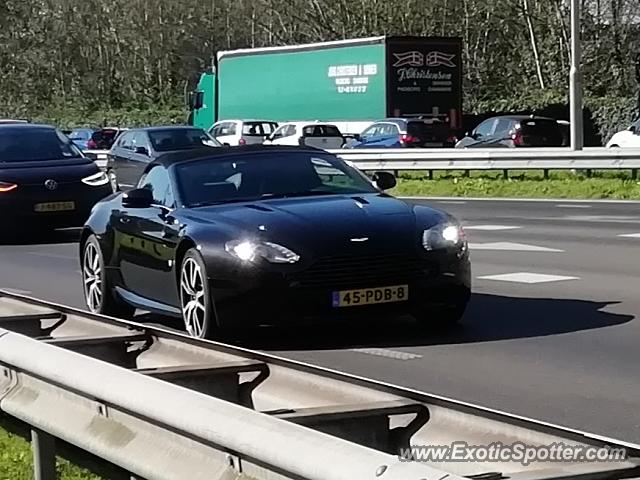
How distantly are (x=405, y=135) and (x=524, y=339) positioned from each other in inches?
1171

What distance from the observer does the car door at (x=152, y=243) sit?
10828mm

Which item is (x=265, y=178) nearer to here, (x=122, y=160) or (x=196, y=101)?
(x=122, y=160)

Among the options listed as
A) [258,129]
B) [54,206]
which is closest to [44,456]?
[54,206]

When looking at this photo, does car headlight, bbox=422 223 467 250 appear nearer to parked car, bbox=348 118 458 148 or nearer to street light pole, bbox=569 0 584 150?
street light pole, bbox=569 0 584 150

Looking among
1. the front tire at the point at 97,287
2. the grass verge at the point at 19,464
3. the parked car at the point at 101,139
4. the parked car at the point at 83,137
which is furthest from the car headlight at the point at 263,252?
the parked car at the point at 83,137

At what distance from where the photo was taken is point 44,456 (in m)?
5.78

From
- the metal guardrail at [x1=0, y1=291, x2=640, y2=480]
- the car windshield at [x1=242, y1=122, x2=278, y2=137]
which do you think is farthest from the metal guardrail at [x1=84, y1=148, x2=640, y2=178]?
the metal guardrail at [x1=0, y1=291, x2=640, y2=480]

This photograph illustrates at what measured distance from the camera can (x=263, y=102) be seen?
50.4m

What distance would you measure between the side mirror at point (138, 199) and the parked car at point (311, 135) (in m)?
30.1

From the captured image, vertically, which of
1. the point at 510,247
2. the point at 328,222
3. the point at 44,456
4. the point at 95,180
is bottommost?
the point at 510,247

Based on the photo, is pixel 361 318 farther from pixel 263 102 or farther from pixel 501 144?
pixel 263 102

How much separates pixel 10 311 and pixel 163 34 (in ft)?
243

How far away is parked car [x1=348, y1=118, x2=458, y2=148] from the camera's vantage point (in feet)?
131

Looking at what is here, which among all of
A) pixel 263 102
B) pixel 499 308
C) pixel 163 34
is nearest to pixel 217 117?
pixel 263 102
